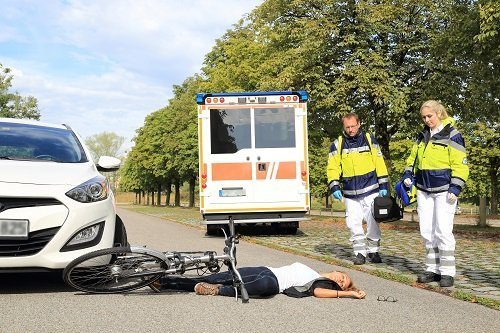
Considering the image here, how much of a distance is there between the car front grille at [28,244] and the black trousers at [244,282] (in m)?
1.17

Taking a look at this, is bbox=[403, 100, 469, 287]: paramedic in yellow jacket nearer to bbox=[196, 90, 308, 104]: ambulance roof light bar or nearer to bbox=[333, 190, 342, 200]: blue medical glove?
bbox=[333, 190, 342, 200]: blue medical glove

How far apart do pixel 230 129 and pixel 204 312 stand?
852cm

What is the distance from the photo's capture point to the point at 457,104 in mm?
19875

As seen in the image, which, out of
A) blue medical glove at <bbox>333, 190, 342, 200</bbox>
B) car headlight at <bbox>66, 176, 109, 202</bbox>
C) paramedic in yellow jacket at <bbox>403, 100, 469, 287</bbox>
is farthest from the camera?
blue medical glove at <bbox>333, 190, 342, 200</bbox>

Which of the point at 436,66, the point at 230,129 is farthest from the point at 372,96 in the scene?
the point at 230,129

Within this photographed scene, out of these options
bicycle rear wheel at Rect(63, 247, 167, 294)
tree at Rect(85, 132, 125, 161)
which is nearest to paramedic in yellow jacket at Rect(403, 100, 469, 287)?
bicycle rear wheel at Rect(63, 247, 167, 294)

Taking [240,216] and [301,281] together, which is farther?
[240,216]

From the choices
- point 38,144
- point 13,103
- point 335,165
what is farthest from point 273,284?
point 13,103

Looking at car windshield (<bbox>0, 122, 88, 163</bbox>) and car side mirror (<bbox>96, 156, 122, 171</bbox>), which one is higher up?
car windshield (<bbox>0, 122, 88, 163</bbox>)

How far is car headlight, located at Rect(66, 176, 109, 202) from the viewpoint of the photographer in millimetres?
5316

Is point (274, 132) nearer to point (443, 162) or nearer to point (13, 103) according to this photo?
point (443, 162)

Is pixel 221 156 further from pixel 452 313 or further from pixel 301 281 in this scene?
pixel 452 313

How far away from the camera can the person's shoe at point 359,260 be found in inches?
318

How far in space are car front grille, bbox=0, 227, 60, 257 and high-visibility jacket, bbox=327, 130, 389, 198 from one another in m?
4.09
